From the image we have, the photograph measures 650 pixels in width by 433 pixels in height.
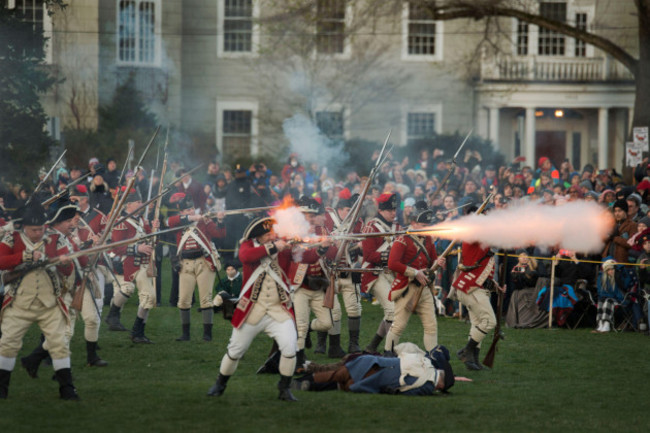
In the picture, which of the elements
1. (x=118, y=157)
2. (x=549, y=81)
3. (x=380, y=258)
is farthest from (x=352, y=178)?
(x=549, y=81)

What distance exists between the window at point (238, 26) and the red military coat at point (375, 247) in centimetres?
2192

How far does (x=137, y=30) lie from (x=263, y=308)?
20855 millimetres

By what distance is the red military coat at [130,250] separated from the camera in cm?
1520

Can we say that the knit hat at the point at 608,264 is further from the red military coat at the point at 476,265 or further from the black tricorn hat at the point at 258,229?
the black tricorn hat at the point at 258,229

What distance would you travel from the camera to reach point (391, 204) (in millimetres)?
13562

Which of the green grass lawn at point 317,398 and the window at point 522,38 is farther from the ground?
the window at point 522,38

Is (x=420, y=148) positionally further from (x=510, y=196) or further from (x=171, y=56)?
(x=510, y=196)

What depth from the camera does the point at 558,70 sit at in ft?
134

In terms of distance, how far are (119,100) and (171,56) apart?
19.0 ft

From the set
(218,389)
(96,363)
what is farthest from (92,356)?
(218,389)

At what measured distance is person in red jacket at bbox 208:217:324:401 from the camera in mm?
10539

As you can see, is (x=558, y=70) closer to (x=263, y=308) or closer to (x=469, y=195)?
(x=469, y=195)

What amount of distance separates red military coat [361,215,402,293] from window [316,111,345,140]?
22732 millimetres

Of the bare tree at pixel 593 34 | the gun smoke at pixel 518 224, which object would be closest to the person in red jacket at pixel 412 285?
the gun smoke at pixel 518 224
